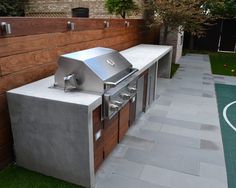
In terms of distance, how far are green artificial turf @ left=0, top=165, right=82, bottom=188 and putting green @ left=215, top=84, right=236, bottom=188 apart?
1735mm

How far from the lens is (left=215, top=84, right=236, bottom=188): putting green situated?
2.72 meters

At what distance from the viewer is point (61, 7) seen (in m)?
9.68

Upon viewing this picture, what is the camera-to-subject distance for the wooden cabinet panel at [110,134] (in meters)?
2.54

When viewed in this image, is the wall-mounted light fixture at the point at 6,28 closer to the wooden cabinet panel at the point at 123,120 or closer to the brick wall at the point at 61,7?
the wooden cabinet panel at the point at 123,120

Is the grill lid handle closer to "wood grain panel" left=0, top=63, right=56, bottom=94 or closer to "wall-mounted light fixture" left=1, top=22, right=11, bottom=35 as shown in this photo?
"wood grain panel" left=0, top=63, right=56, bottom=94

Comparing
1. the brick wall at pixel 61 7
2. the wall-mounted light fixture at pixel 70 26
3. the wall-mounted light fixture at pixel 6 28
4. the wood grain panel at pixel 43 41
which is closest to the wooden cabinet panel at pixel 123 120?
the wood grain panel at pixel 43 41

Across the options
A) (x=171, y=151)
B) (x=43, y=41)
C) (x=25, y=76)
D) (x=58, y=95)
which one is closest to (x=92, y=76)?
(x=58, y=95)

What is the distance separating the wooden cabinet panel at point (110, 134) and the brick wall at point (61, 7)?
6.87 m

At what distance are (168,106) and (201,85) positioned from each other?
198 centimetres

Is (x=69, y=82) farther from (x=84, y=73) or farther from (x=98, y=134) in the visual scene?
(x=98, y=134)

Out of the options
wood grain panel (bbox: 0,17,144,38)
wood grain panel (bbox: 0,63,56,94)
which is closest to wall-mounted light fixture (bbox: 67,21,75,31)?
wood grain panel (bbox: 0,17,144,38)

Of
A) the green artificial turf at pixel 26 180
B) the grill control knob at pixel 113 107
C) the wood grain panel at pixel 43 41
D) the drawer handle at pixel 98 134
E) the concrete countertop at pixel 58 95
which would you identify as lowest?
the green artificial turf at pixel 26 180

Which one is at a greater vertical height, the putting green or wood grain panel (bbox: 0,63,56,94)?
wood grain panel (bbox: 0,63,56,94)

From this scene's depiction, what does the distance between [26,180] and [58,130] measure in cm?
69
